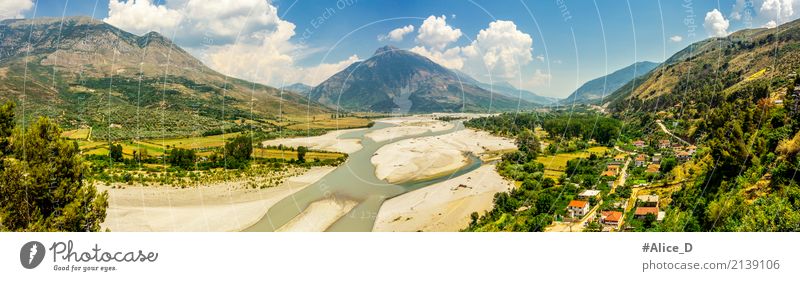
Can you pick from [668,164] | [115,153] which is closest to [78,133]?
[115,153]

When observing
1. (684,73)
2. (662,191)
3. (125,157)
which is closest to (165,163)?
(125,157)

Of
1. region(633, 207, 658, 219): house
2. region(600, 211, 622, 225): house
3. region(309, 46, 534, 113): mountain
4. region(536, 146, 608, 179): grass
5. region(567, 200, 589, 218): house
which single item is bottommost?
region(600, 211, 622, 225): house

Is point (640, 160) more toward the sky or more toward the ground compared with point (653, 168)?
more toward the sky

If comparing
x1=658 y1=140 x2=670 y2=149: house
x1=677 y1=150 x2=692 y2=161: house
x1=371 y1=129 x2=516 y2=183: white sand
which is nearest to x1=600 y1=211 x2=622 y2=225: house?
x1=371 y1=129 x2=516 y2=183: white sand

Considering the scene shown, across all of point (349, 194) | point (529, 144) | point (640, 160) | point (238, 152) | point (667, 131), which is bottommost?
point (640, 160)

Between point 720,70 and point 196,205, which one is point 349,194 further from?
point 720,70

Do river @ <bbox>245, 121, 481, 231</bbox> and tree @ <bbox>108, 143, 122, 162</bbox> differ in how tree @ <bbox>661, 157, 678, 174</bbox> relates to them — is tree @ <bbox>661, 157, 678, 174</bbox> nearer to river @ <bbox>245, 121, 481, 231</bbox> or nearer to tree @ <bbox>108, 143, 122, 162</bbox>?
river @ <bbox>245, 121, 481, 231</bbox>
